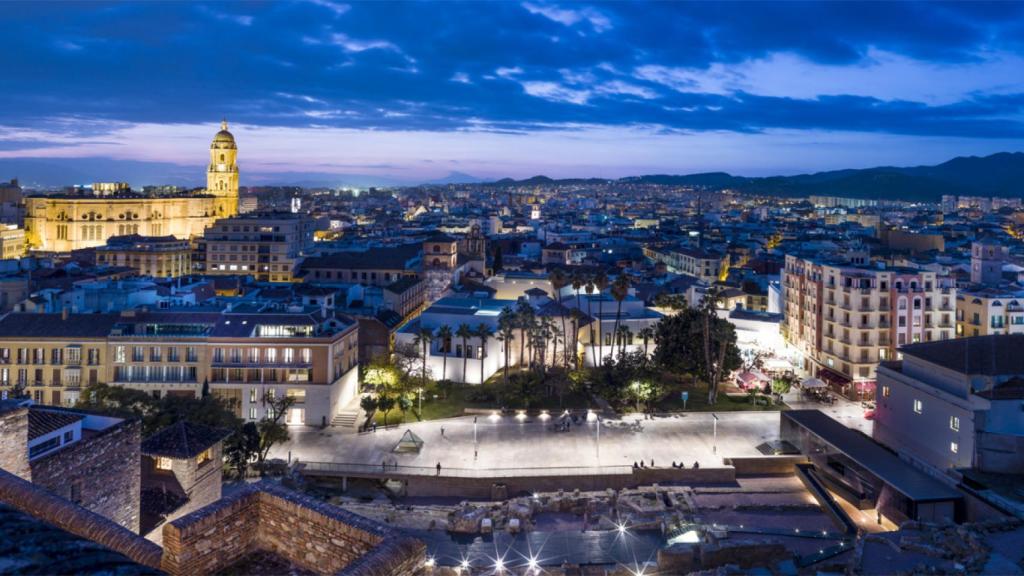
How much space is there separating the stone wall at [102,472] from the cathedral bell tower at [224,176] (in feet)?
407

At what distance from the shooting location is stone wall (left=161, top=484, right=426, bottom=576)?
7.46 metres

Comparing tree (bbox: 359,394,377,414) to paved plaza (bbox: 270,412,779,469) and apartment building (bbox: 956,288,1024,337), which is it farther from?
apartment building (bbox: 956,288,1024,337)

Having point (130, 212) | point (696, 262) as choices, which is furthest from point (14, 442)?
point (130, 212)

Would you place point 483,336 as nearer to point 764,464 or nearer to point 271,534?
Answer: point 764,464

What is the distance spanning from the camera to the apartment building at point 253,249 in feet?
288

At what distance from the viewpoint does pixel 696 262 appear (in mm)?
89500

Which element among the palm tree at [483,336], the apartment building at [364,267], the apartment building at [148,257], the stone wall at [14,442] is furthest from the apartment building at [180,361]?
the apartment building at [148,257]

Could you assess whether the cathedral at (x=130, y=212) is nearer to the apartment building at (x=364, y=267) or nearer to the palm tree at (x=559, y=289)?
the apartment building at (x=364, y=267)

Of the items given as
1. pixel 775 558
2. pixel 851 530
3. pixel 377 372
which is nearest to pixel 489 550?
pixel 775 558

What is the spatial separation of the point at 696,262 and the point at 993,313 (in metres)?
42.7

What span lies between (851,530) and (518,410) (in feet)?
61.5

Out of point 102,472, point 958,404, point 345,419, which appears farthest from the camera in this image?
point 345,419

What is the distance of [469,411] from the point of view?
40.8m

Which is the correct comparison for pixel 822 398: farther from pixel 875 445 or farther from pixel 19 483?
pixel 19 483
